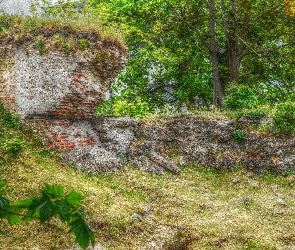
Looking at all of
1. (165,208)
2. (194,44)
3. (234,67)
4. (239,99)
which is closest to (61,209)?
(165,208)

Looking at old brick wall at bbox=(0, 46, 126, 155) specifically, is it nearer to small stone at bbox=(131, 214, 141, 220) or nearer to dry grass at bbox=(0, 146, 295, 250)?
dry grass at bbox=(0, 146, 295, 250)

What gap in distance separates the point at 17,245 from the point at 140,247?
2045 mm

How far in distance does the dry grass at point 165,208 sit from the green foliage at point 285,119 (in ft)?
5.27

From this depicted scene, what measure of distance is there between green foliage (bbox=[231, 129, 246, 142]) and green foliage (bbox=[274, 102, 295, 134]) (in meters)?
0.97

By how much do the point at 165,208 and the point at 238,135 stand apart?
13.7ft

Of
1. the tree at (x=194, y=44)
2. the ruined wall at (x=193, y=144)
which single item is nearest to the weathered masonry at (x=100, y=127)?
the ruined wall at (x=193, y=144)

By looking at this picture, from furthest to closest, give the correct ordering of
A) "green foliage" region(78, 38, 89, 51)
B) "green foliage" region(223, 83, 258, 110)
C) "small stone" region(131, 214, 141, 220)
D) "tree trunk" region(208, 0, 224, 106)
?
"tree trunk" region(208, 0, 224, 106) < "green foliage" region(223, 83, 258, 110) < "green foliage" region(78, 38, 89, 51) < "small stone" region(131, 214, 141, 220)

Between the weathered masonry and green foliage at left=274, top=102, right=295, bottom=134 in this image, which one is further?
green foliage at left=274, top=102, right=295, bottom=134

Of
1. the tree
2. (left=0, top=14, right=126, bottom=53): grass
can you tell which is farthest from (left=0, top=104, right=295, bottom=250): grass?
the tree

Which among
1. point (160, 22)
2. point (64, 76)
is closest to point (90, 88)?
point (64, 76)

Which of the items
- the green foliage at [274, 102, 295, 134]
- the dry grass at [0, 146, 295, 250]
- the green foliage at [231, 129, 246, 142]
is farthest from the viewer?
the green foliage at [231, 129, 246, 142]

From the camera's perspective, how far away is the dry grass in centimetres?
734

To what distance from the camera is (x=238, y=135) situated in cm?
1220

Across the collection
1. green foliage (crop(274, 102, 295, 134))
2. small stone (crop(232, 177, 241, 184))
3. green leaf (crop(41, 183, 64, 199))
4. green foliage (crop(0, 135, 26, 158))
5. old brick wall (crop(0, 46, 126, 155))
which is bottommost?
small stone (crop(232, 177, 241, 184))
